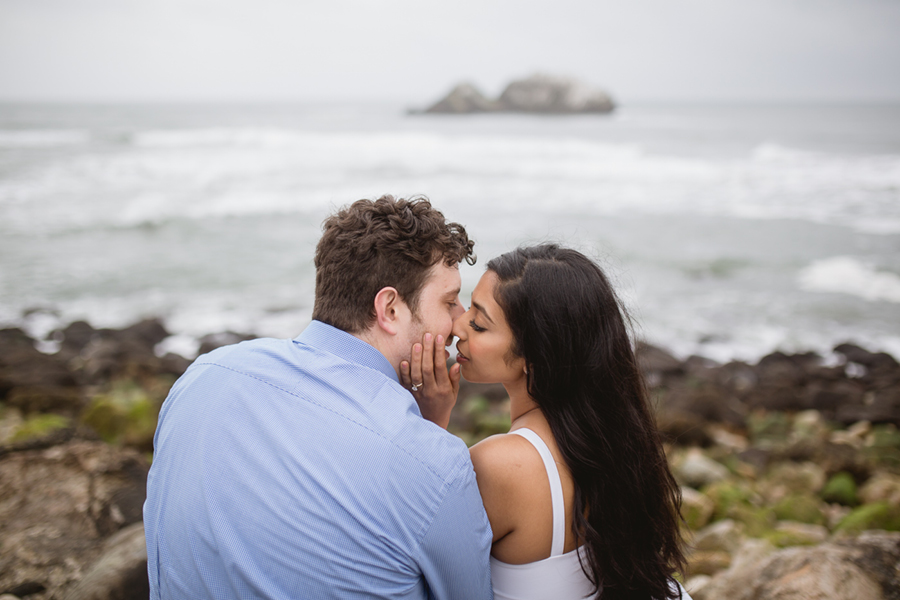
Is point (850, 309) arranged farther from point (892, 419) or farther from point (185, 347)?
point (185, 347)

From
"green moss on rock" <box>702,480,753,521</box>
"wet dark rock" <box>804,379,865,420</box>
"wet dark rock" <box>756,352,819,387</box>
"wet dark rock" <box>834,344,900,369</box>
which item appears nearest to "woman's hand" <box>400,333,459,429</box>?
"green moss on rock" <box>702,480,753,521</box>

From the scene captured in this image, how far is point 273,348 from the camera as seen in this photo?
1935 mm

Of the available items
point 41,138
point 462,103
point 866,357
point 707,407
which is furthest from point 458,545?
point 462,103

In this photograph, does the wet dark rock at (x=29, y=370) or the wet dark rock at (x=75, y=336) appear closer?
the wet dark rock at (x=29, y=370)

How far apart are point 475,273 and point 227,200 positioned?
1241cm

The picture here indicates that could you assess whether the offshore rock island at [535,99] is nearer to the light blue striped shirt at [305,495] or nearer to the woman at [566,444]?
the woman at [566,444]

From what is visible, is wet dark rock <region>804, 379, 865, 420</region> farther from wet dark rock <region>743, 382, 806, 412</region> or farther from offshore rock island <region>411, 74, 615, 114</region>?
offshore rock island <region>411, 74, 615, 114</region>

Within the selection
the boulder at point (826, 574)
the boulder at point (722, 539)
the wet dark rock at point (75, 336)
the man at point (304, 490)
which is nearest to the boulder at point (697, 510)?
the boulder at point (722, 539)

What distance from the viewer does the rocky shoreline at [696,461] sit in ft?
9.44

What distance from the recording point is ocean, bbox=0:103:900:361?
1223 cm

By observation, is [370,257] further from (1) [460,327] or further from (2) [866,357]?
(2) [866,357]

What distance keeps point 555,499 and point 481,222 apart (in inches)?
673

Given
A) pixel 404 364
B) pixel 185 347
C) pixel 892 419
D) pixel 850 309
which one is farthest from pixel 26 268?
pixel 850 309

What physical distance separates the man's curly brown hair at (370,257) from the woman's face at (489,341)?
0.81ft
